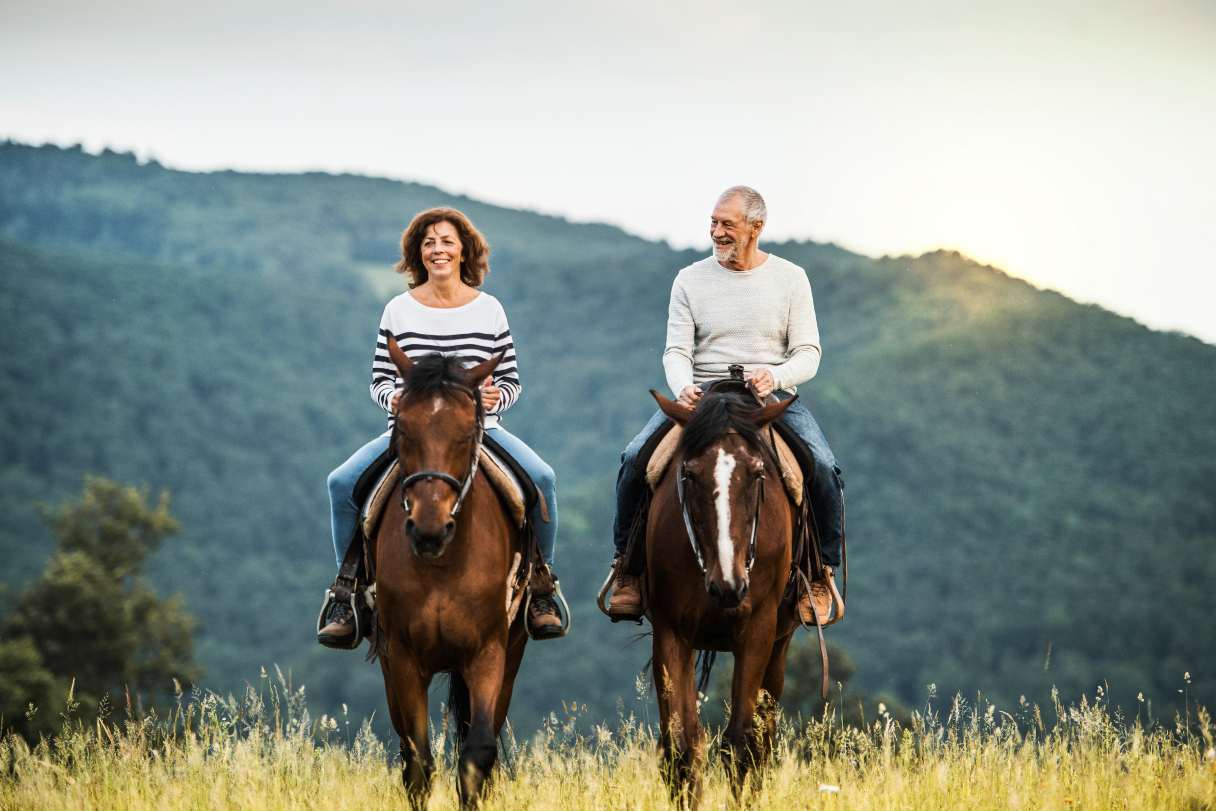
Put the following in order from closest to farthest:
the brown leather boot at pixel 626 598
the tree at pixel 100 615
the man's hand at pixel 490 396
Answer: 1. the man's hand at pixel 490 396
2. the brown leather boot at pixel 626 598
3. the tree at pixel 100 615

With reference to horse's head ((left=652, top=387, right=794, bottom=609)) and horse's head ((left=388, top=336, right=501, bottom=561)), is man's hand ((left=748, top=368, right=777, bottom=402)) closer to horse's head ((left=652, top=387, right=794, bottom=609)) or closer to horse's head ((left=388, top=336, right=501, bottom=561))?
horse's head ((left=652, top=387, right=794, bottom=609))

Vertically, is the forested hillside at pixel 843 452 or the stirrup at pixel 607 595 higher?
the stirrup at pixel 607 595

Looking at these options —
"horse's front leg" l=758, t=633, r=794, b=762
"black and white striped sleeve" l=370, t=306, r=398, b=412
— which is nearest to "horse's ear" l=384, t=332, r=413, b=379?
"black and white striped sleeve" l=370, t=306, r=398, b=412

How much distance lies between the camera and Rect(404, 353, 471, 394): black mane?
693 cm

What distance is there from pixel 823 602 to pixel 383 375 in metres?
3.05

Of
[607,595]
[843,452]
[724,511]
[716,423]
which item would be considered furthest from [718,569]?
[843,452]

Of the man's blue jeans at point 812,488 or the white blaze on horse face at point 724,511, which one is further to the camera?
the man's blue jeans at point 812,488

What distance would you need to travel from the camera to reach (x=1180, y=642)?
86.1 metres

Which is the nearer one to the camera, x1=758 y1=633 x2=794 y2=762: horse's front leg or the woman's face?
x1=758 y1=633 x2=794 y2=762: horse's front leg

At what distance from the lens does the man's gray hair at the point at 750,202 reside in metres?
8.58

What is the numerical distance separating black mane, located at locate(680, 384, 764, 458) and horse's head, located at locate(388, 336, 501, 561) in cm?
115

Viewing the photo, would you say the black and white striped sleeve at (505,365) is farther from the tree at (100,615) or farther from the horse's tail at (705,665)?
the tree at (100,615)

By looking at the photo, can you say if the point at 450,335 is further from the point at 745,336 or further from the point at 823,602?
the point at 823,602

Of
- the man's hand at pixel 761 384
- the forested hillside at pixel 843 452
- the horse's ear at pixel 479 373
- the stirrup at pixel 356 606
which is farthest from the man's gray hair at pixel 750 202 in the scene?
the forested hillside at pixel 843 452
